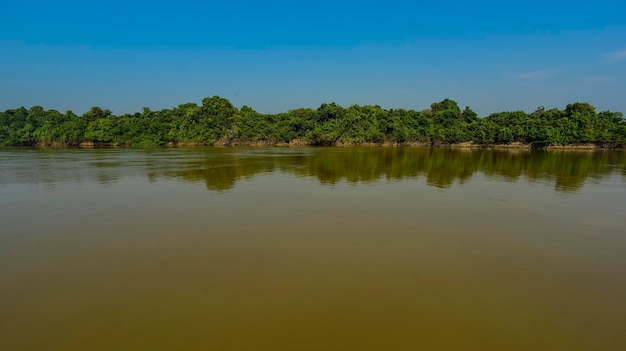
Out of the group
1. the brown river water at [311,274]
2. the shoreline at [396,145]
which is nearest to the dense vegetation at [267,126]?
the shoreline at [396,145]

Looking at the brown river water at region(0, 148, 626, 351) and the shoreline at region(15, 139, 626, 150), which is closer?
the brown river water at region(0, 148, 626, 351)

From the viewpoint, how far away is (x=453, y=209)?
36.2ft

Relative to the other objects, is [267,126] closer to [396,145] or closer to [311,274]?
[396,145]

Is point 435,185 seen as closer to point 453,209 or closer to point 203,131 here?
point 453,209

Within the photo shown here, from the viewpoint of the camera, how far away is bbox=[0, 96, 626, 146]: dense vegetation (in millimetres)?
71875

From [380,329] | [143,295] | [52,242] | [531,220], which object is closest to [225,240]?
[143,295]

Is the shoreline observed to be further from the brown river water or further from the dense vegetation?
the brown river water

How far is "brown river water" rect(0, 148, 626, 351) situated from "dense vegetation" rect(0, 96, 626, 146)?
6449 cm

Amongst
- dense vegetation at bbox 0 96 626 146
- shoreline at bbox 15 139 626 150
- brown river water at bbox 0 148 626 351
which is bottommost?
brown river water at bbox 0 148 626 351

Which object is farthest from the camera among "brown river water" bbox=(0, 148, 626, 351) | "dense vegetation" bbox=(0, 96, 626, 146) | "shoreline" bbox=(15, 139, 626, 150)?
"dense vegetation" bbox=(0, 96, 626, 146)

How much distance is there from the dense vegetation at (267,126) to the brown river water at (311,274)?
64.5 m

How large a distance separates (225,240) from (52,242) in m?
4.00

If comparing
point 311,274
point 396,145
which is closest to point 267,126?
point 396,145

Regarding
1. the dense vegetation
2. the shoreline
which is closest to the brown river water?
the shoreline
